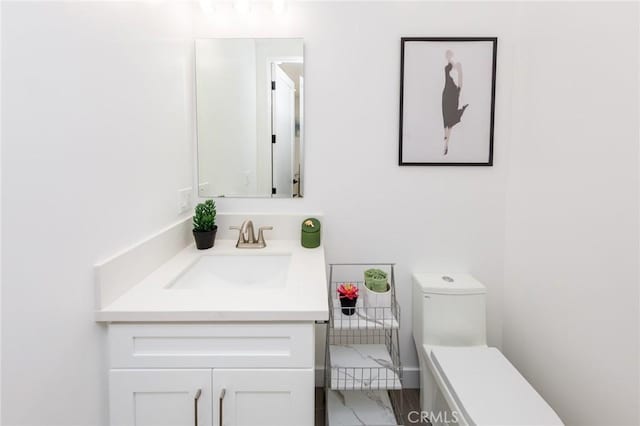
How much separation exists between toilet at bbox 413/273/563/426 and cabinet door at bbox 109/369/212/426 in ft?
2.80

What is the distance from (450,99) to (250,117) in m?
1.01

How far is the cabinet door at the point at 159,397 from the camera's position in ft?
3.79

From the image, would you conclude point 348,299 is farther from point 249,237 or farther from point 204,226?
point 204,226

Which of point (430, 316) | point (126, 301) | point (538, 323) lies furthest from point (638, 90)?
point (126, 301)

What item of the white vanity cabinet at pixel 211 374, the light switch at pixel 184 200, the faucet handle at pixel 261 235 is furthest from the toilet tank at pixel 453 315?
the light switch at pixel 184 200

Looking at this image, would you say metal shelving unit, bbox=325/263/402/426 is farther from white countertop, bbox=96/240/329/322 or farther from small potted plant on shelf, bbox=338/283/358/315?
white countertop, bbox=96/240/329/322

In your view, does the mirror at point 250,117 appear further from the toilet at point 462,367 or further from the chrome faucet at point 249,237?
the toilet at point 462,367

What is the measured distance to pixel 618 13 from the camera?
1.33 meters

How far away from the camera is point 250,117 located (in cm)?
202

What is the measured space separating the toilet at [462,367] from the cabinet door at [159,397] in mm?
854

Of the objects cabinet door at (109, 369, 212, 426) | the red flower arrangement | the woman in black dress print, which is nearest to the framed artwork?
the woman in black dress print

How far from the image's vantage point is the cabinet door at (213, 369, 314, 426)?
117 cm

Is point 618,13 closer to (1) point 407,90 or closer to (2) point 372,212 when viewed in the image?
(1) point 407,90

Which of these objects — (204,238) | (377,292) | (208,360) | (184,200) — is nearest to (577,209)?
(377,292)
